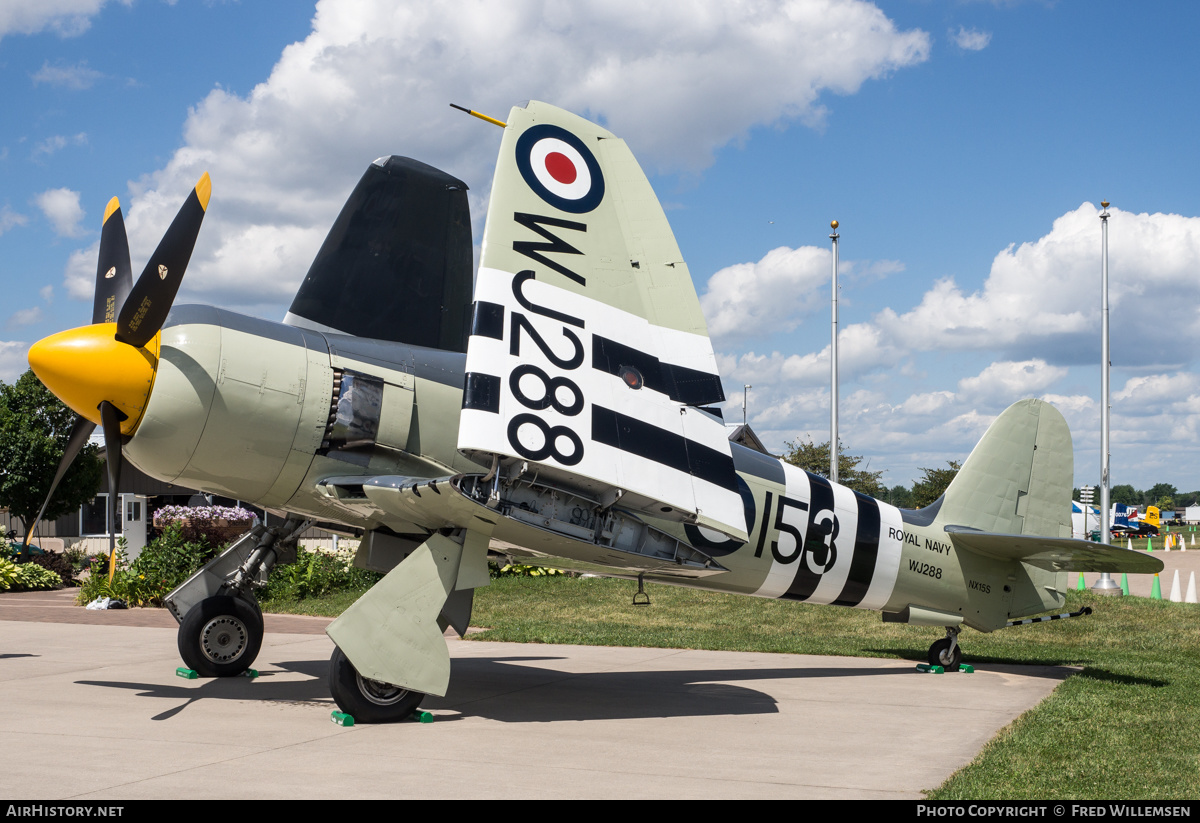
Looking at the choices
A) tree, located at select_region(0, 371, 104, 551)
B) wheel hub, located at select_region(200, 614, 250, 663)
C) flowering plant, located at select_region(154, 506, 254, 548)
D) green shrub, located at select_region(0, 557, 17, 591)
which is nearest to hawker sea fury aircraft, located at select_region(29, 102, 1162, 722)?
wheel hub, located at select_region(200, 614, 250, 663)

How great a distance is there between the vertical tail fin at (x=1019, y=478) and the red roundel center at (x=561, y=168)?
6755 millimetres

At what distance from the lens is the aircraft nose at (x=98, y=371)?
23.8 ft

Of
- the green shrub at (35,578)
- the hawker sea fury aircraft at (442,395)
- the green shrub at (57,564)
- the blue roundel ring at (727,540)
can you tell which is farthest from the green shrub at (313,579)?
the blue roundel ring at (727,540)

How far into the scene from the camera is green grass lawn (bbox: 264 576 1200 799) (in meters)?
6.10

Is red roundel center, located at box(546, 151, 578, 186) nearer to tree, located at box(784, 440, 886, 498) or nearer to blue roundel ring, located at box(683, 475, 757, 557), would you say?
blue roundel ring, located at box(683, 475, 757, 557)

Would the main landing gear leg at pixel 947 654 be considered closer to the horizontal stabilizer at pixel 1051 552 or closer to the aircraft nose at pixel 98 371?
the horizontal stabilizer at pixel 1051 552

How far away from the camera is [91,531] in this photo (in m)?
44.8

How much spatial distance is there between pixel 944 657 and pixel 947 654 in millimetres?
52

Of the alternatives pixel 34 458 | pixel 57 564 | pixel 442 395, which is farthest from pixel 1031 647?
pixel 34 458

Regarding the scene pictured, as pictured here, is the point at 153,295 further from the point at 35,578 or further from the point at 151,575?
the point at 35,578

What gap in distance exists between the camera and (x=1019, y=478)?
39.0 ft

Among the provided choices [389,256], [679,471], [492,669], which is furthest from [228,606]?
[679,471]

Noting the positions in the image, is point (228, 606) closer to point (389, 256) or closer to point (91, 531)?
point (389, 256)

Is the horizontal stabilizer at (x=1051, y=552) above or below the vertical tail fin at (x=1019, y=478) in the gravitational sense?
below
